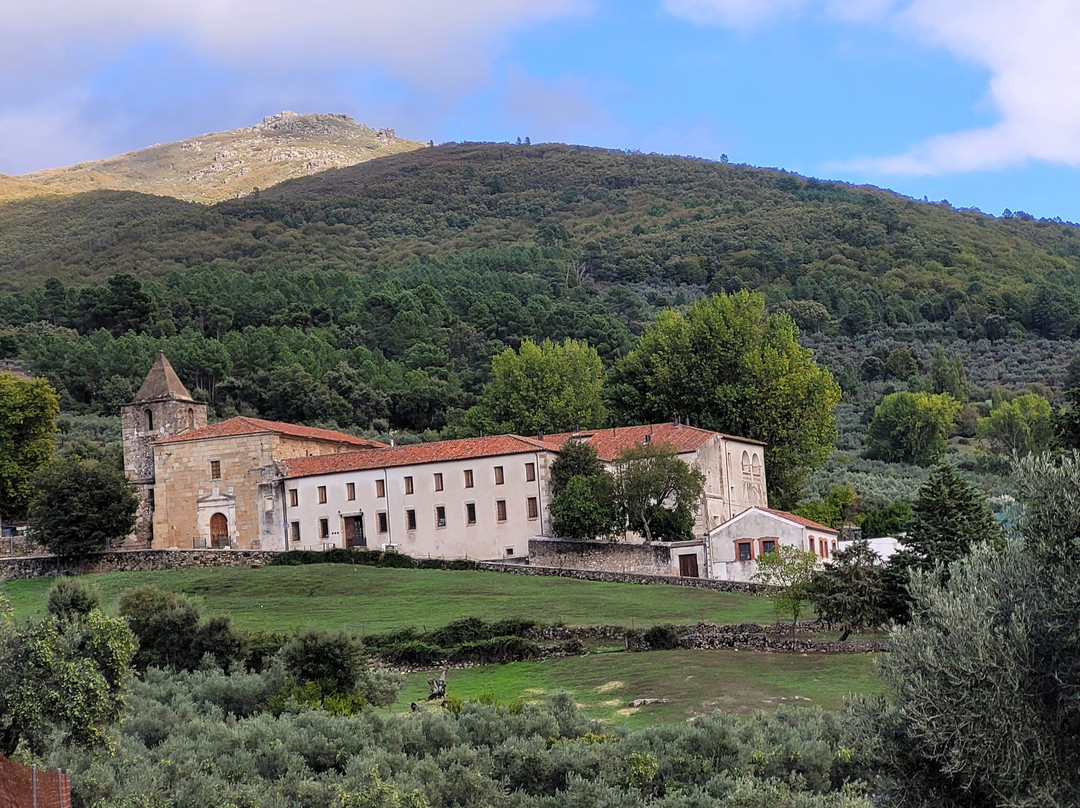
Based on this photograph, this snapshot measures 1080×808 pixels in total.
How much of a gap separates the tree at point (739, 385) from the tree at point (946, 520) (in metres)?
28.7

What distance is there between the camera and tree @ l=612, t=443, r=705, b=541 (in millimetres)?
53219

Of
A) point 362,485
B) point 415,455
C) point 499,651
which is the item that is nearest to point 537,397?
point 415,455

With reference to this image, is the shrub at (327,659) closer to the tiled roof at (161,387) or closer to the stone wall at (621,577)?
the stone wall at (621,577)

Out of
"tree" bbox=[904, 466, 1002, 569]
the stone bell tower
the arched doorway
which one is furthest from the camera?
the stone bell tower

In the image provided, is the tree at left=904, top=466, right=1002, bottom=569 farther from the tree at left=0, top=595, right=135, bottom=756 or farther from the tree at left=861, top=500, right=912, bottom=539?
the tree at left=0, top=595, right=135, bottom=756

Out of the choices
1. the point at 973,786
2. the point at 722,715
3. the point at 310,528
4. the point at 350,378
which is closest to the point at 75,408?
the point at 350,378

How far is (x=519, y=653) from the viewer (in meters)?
36.7

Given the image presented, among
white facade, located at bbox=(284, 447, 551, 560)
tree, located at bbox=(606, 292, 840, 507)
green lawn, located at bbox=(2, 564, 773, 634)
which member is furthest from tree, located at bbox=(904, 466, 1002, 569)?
tree, located at bbox=(606, 292, 840, 507)

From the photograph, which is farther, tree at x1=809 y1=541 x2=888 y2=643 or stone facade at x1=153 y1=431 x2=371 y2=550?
stone facade at x1=153 y1=431 x2=371 y2=550

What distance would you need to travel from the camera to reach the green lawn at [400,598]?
40.9 meters

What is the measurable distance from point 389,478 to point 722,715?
112ft

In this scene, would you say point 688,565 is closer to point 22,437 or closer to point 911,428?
point 22,437

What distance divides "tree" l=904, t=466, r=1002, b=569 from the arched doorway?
32799 millimetres

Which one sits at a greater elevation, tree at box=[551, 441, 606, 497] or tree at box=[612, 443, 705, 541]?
tree at box=[551, 441, 606, 497]
